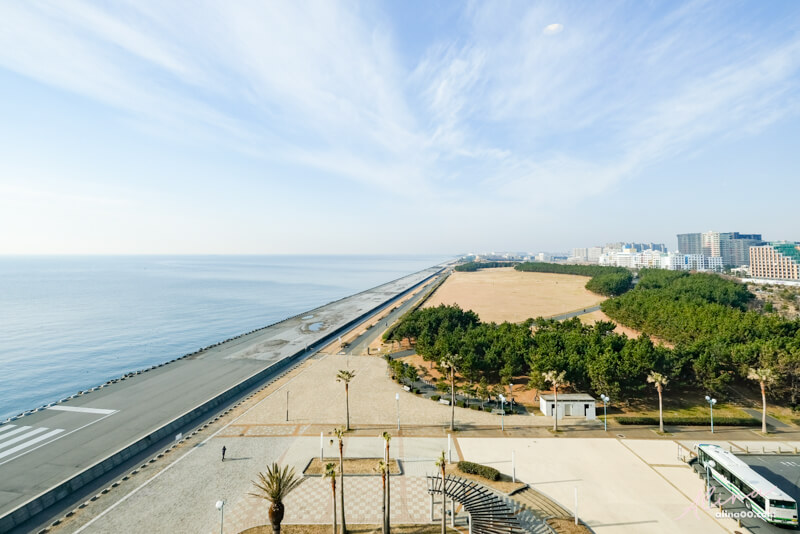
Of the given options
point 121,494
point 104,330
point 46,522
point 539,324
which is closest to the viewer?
point 46,522

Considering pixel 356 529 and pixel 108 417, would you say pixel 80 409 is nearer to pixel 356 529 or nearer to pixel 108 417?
pixel 108 417

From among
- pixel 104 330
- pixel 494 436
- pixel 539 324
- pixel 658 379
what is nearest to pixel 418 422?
pixel 494 436

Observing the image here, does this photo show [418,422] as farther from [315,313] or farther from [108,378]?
[315,313]

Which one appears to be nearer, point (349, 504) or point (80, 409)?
point (349, 504)

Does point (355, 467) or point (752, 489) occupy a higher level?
point (752, 489)

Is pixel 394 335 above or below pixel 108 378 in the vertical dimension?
above

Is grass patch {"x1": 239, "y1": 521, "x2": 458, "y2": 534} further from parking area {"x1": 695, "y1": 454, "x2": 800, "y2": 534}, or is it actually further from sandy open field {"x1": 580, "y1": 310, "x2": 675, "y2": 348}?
sandy open field {"x1": 580, "y1": 310, "x2": 675, "y2": 348}

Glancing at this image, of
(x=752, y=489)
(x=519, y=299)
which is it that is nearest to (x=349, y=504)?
(x=752, y=489)
